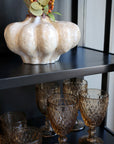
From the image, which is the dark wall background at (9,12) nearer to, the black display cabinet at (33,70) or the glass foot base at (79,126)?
the black display cabinet at (33,70)

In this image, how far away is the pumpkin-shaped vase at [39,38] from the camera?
45 cm

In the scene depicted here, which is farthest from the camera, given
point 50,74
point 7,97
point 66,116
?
point 7,97

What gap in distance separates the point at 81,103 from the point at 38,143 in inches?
6.7

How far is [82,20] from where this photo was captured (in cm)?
76

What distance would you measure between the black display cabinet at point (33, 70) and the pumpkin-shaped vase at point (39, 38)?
1.1 inches

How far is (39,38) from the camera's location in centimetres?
46

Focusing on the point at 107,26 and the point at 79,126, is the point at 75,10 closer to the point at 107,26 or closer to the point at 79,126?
the point at 107,26

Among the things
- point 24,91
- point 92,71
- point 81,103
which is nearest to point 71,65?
point 92,71

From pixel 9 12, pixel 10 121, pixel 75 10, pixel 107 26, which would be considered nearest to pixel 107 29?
pixel 107 26

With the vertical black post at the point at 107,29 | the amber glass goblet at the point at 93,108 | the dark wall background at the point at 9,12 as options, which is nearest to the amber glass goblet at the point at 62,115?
the amber glass goblet at the point at 93,108

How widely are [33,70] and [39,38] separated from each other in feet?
0.26

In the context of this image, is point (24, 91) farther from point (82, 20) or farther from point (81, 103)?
point (82, 20)

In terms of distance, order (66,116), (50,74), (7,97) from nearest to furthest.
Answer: (50,74) → (66,116) → (7,97)

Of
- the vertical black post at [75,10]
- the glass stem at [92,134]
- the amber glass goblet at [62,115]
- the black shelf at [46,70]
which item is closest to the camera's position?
the black shelf at [46,70]
